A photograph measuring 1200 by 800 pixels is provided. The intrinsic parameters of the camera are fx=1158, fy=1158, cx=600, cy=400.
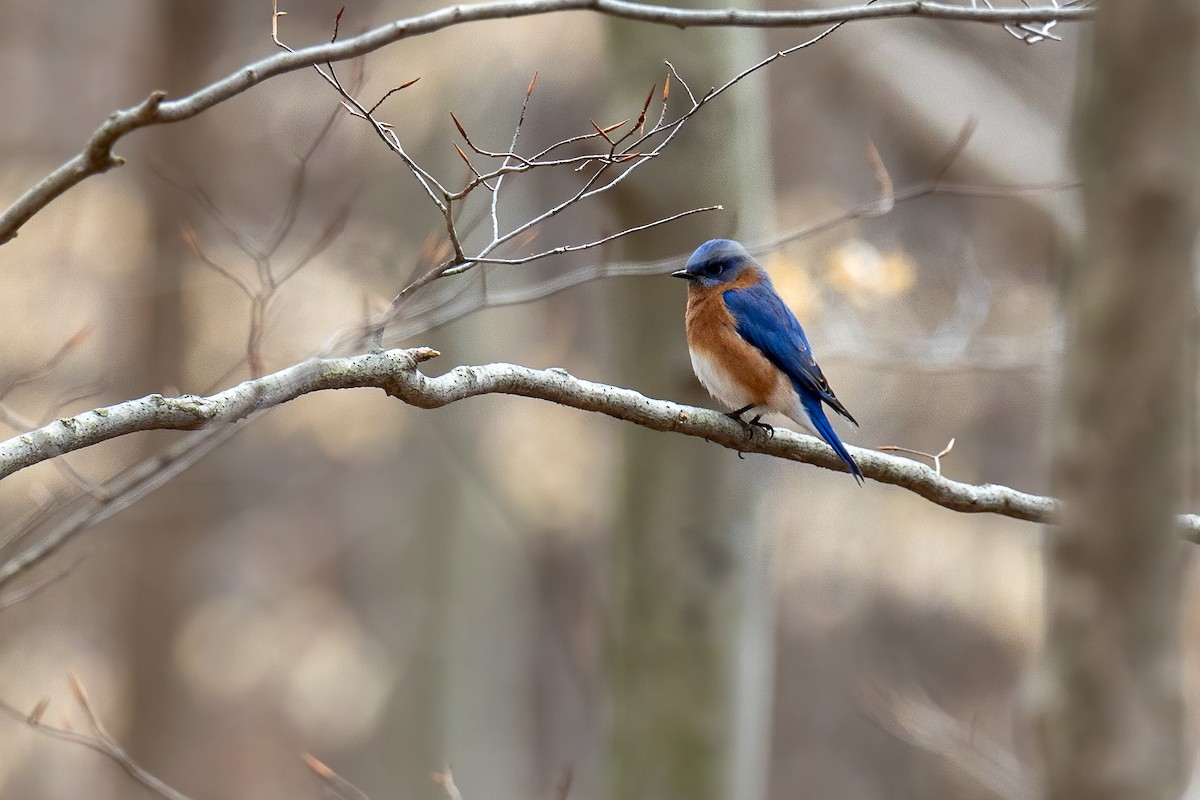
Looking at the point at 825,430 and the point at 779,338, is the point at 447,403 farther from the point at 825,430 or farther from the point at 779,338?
the point at 779,338

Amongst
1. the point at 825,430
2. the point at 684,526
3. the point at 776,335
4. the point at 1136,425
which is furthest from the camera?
the point at 684,526

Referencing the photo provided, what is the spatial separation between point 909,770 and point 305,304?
404 inches

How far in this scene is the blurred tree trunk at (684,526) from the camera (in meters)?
5.71

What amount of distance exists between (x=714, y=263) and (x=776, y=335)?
44 centimetres

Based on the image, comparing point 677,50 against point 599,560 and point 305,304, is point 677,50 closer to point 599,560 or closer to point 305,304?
point 305,304

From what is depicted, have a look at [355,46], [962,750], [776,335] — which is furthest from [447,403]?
[962,750]

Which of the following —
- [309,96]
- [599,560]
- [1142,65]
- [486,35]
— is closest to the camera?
[1142,65]

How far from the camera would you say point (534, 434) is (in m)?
11.9

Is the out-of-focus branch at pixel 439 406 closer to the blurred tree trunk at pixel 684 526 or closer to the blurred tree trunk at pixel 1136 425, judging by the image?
the blurred tree trunk at pixel 1136 425

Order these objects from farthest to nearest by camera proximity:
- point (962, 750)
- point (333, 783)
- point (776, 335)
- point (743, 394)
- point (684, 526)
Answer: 1. point (962, 750)
2. point (684, 526)
3. point (776, 335)
4. point (743, 394)
5. point (333, 783)

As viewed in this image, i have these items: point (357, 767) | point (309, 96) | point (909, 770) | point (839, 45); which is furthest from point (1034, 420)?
point (357, 767)

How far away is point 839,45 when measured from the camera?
28.1 ft

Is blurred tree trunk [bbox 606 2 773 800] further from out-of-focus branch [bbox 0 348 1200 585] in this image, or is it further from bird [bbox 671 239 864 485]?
out-of-focus branch [bbox 0 348 1200 585]

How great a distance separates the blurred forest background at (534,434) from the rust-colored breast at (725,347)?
0.55 metres
